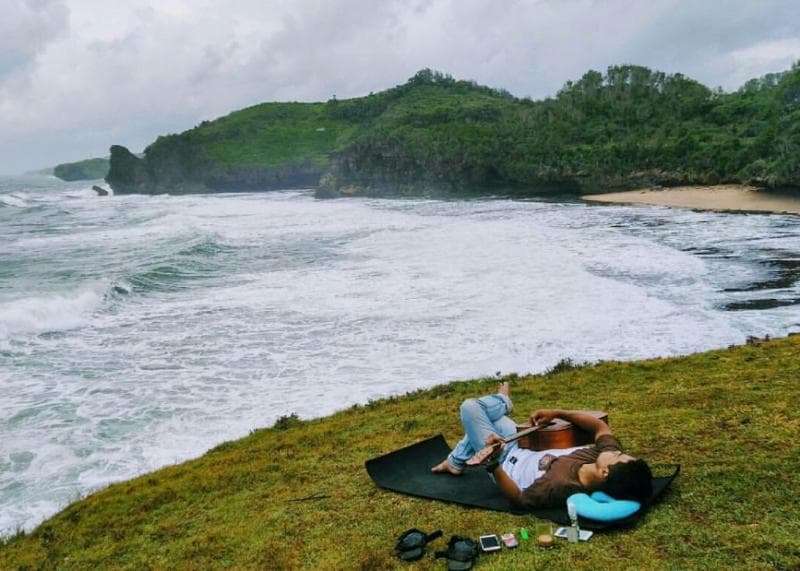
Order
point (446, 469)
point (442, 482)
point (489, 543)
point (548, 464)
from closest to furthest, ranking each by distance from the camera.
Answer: point (489, 543)
point (548, 464)
point (442, 482)
point (446, 469)

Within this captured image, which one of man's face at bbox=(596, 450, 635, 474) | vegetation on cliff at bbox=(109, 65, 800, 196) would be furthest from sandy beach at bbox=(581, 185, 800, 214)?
man's face at bbox=(596, 450, 635, 474)

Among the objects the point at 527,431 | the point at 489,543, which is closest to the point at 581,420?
the point at 527,431

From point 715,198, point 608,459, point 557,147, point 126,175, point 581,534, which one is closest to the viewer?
point 581,534

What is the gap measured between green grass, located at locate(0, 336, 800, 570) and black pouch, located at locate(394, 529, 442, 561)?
93 mm

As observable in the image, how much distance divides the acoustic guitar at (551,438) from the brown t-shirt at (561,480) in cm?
38

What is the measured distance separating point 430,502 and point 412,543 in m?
0.94

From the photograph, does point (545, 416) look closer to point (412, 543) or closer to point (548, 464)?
point (548, 464)

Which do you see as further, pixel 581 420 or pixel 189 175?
Answer: pixel 189 175

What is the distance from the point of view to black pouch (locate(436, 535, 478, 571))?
4941 mm

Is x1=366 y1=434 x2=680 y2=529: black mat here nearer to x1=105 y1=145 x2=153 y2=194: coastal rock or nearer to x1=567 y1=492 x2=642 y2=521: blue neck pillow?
x1=567 y1=492 x2=642 y2=521: blue neck pillow

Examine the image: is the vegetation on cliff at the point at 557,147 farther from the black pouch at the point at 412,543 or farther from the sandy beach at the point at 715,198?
the black pouch at the point at 412,543

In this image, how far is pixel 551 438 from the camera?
6.05 metres

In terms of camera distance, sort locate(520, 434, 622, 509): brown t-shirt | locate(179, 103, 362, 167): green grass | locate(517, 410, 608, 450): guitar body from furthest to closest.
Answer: locate(179, 103, 362, 167): green grass, locate(517, 410, 608, 450): guitar body, locate(520, 434, 622, 509): brown t-shirt

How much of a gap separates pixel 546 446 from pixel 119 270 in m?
27.5
